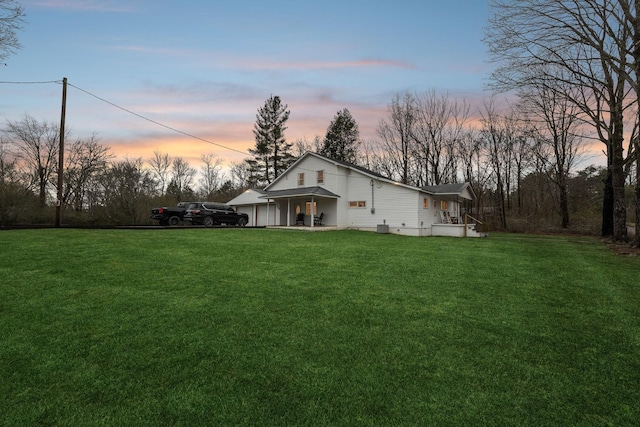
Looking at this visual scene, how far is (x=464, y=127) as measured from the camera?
108ft

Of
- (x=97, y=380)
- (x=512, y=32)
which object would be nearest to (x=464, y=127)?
(x=512, y=32)

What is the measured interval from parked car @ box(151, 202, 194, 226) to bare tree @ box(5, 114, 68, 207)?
17.8 meters

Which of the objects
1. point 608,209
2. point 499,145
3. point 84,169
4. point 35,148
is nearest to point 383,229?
point 608,209

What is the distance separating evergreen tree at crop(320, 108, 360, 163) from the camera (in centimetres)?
3884

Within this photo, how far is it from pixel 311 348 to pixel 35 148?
39.6 metres

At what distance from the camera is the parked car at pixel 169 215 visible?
19.5m

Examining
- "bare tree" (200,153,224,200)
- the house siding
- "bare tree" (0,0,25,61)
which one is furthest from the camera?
"bare tree" (200,153,224,200)

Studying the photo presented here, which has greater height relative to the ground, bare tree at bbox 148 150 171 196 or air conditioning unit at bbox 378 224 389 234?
bare tree at bbox 148 150 171 196

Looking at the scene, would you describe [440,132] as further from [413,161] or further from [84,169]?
[84,169]

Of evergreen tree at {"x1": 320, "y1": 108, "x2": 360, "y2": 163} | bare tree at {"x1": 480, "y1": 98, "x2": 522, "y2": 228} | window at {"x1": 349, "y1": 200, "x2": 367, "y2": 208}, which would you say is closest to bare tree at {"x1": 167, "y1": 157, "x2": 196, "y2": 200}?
evergreen tree at {"x1": 320, "y1": 108, "x2": 360, "y2": 163}

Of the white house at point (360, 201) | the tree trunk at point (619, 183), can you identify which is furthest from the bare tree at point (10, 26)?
the tree trunk at point (619, 183)

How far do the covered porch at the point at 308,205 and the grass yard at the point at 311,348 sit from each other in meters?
15.1

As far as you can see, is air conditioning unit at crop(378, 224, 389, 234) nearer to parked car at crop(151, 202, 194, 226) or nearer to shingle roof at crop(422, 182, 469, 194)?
shingle roof at crop(422, 182, 469, 194)

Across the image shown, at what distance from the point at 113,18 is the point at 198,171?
3646 centimetres
